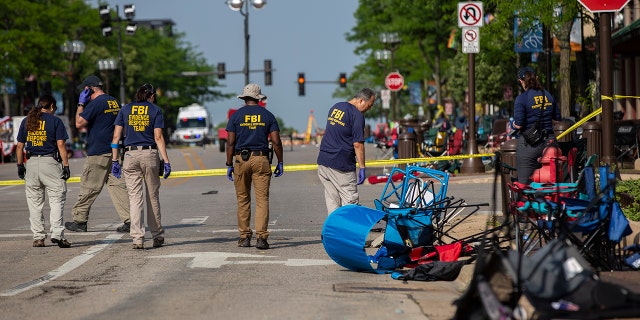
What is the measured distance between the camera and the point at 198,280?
1052 centimetres

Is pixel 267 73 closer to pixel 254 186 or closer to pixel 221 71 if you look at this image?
pixel 221 71

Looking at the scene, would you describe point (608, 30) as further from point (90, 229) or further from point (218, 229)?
point (90, 229)

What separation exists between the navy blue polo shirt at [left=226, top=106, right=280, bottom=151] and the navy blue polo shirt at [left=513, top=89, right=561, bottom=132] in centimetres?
267

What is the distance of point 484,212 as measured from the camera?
55.6 ft

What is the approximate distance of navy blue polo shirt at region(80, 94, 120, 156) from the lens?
15875 millimetres

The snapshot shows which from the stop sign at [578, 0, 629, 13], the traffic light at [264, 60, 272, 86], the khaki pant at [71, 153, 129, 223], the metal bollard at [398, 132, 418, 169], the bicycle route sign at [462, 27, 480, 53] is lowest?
the khaki pant at [71, 153, 129, 223]

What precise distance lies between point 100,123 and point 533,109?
18.9ft

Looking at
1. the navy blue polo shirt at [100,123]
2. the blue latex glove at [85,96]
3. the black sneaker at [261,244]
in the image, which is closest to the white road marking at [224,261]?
the black sneaker at [261,244]

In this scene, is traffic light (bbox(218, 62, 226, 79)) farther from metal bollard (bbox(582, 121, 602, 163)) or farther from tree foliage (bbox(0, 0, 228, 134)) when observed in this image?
metal bollard (bbox(582, 121, 602, 163))

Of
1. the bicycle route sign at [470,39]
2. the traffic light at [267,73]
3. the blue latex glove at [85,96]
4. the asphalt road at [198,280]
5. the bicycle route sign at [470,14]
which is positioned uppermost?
the traffic light at [267,73]

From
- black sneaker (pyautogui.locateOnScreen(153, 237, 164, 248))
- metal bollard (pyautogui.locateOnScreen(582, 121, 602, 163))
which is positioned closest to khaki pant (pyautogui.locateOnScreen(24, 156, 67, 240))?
black sneaker (pyautogui.locateOnScreen(153, 237, 164, 248))

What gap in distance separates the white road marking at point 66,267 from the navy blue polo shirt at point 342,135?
8.92ft

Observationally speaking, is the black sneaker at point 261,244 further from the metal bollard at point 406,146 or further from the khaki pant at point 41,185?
the metal bollard at point 406,146

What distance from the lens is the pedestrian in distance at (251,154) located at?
44.0ft
